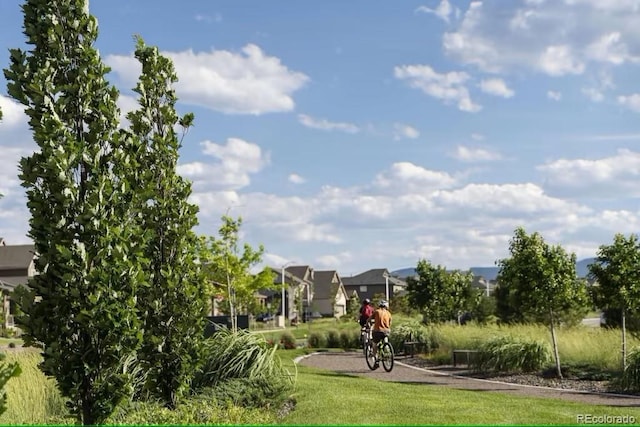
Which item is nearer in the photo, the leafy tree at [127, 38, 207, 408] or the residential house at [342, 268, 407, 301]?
the leafy tree at [127, 38, 207, 408]

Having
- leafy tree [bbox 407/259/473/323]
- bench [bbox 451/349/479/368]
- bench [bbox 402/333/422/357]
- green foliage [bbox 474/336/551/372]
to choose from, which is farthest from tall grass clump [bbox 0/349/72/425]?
leafy tree [bbox 407/259/473/323]

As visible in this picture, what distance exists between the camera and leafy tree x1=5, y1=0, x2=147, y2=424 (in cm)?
866

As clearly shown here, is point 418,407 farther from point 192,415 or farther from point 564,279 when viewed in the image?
point 564,279

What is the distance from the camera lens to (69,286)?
8.63 metres

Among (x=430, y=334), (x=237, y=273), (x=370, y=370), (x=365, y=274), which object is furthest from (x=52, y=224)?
(x=365, y=274)

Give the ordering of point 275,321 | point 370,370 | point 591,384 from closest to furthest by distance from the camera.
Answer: point 591,384
point 370,370
point 275,321

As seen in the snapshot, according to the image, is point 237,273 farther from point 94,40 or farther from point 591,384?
point 94,40

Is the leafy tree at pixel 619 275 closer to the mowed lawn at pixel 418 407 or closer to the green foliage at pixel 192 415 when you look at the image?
the mowed lawn at pixel 418 407

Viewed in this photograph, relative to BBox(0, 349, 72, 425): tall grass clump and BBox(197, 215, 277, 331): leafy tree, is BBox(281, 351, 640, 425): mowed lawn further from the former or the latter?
BBox(197, 215, 277, 331): leafy tree

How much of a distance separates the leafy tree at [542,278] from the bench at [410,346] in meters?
7.38

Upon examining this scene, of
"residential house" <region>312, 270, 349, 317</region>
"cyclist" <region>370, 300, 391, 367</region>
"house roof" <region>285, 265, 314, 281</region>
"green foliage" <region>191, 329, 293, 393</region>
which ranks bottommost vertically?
"green foliage" <region>191, 329, 293, 393</region>

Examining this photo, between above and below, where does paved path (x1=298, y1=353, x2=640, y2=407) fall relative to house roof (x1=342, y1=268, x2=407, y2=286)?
below

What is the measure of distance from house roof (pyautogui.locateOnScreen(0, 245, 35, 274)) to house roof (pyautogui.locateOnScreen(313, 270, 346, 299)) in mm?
42971

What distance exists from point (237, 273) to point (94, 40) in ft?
76.2
